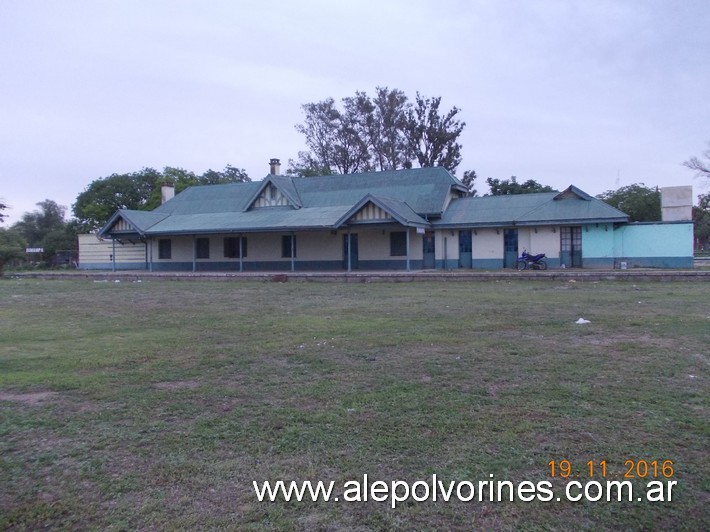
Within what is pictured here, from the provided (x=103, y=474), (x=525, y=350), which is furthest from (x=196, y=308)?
(x=103, y=474)

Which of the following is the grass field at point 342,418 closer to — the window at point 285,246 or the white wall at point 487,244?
the white wall at point 487,244

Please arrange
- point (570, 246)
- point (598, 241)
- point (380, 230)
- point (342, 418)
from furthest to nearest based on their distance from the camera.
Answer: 1. point (380, 230)
2. point (570, 246)
3. point (598, 241)
4. point (342, 418)

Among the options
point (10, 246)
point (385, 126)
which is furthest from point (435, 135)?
point (10, 246)

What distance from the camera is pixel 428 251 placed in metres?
29.4

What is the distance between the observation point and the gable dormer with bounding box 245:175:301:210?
31969 millimetres

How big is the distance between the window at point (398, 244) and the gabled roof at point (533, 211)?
5.76 ft

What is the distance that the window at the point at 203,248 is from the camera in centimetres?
3334

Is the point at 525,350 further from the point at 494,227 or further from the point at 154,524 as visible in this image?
the point at 494,227

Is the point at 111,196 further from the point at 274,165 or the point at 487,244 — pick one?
the point at 487,244

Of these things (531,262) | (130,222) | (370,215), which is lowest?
(531,262)

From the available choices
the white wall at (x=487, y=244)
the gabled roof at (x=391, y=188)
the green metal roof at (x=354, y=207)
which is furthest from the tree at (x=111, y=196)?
the white wall at (x=487, y=244)

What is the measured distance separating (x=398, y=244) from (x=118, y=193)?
34.1m

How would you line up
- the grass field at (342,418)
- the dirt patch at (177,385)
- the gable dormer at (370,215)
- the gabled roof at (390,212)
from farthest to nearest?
the gable dormer at (370,215) → the gabled roof at (390,212) → the dirt patch at (177,385) → the grass field at (342,418)

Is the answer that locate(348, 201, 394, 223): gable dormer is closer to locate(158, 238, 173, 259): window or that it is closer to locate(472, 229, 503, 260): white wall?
locate(472, 229, 503, 260): white wall
